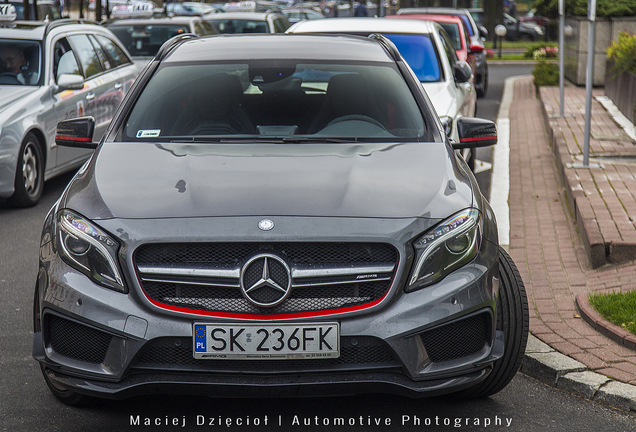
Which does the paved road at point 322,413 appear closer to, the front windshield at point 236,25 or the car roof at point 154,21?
the car roof at point 154,21

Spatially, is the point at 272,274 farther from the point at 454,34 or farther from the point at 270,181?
the point at 454,34

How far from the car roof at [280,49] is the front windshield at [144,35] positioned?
28.2ft

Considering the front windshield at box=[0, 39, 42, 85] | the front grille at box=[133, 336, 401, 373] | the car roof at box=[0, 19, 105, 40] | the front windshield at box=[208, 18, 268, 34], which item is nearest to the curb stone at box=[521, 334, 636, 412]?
the front grille at box=[133, 336, 401, 373]

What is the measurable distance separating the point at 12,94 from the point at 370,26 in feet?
12.8

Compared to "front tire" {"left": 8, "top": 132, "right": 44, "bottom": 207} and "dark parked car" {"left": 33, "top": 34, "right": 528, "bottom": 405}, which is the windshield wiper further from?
"front tire" {"left": 8, "top": 132, "right": 44, "bottom": 207}

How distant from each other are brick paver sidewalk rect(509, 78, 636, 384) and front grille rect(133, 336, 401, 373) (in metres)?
1.43

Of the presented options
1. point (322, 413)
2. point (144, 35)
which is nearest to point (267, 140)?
point (322, 413)

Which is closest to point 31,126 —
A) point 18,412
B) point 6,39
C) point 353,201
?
point 6,39

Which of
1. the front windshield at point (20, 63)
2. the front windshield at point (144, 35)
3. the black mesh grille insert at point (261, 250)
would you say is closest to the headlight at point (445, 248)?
the black mesh grille insert at point (261, 250)

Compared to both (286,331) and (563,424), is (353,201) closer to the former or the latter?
(286,331)

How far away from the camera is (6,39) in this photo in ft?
28.2

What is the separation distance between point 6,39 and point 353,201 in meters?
6.46

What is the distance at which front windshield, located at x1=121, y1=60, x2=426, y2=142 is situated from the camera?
4.30 meters

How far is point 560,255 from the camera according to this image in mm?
5914
